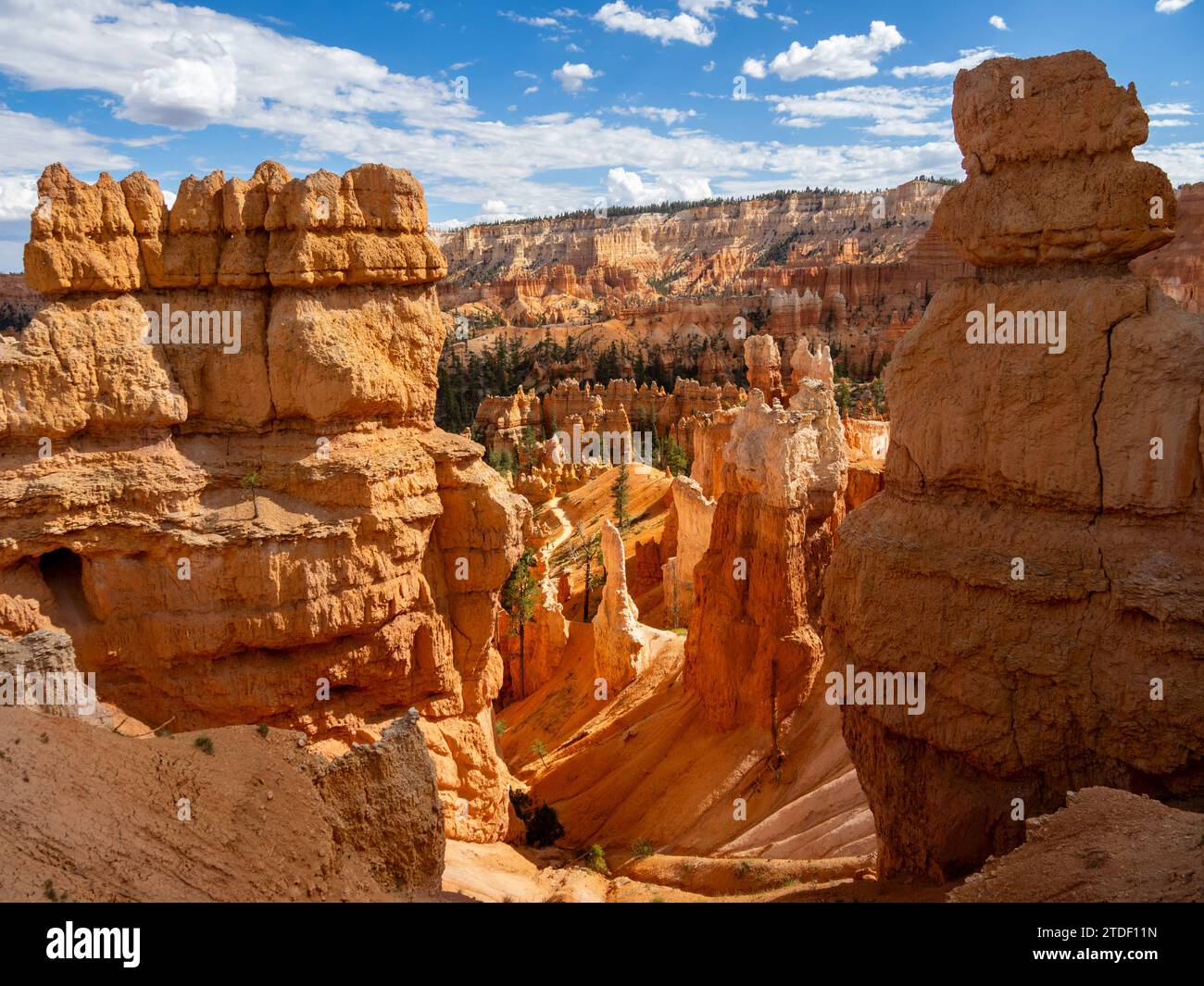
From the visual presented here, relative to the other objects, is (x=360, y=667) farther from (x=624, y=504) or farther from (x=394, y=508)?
(x=624, y=504)

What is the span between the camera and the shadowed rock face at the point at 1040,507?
26.5 ft

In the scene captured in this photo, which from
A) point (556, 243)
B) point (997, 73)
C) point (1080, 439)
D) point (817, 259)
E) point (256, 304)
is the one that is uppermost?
point (556, 243)

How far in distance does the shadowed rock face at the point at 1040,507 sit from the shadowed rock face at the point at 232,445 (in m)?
7.53

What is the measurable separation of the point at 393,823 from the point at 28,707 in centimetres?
347

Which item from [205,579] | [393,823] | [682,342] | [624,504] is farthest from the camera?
[682,342]

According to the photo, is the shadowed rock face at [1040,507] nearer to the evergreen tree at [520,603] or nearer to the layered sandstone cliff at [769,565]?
the layered sandstone cliff at [769,565]

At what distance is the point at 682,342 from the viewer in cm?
9125

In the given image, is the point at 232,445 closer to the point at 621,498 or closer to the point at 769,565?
the point at 769,565

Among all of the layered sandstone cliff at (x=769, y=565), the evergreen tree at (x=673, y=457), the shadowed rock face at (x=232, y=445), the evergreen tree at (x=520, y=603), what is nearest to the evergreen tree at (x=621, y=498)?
the evergreen tree at (x=673, y=457)

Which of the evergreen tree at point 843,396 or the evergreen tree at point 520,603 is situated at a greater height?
the evergreen tree at point 843,396

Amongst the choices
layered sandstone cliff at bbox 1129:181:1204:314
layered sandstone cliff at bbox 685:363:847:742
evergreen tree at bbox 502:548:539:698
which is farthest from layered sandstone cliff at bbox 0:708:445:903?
layered sandstone cliff at bbox 1129:181:1204:314

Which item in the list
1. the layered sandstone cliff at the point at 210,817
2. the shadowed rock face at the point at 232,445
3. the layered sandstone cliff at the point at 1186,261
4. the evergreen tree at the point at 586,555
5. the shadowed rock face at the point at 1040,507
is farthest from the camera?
the layered sandstone cliff at the point at 1186,261

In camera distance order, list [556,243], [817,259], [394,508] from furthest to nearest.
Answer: [556,243]
[817,259]
[394,508]
